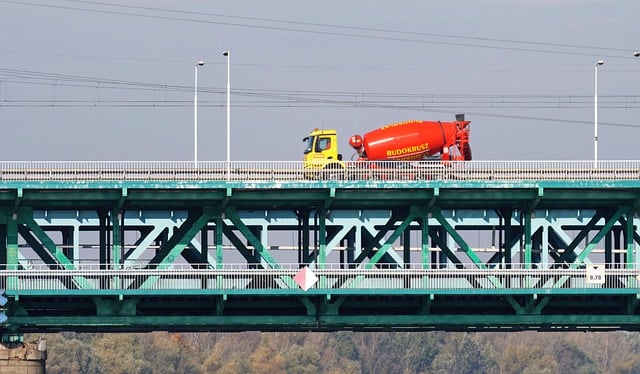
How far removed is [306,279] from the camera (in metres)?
104

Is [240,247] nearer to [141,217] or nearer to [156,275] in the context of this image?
[156,275]

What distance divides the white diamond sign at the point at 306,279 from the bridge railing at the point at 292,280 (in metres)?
0.24

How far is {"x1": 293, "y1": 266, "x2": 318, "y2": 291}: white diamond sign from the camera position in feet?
341

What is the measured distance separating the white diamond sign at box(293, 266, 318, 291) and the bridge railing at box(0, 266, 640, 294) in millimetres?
237

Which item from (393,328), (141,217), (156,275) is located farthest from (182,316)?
(141,217)

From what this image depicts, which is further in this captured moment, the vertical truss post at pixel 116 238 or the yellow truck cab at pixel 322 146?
the yellow truck cab at pixel 322 146

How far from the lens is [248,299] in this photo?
107 meters

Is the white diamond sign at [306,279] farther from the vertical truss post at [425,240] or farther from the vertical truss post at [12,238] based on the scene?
the vertical truss post at [12,238]

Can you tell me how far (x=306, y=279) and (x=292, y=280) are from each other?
3.81 ft

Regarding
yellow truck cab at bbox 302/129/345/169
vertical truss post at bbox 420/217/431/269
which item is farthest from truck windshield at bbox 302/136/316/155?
vertical truss post at bbox 420/217/431/269

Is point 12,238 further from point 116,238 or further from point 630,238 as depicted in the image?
point 630,238

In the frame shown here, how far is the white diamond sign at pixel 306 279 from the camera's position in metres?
104

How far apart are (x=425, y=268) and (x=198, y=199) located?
13076mm

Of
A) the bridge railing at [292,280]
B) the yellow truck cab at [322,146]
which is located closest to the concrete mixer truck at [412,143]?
the yellow truck cab at [322,146]
